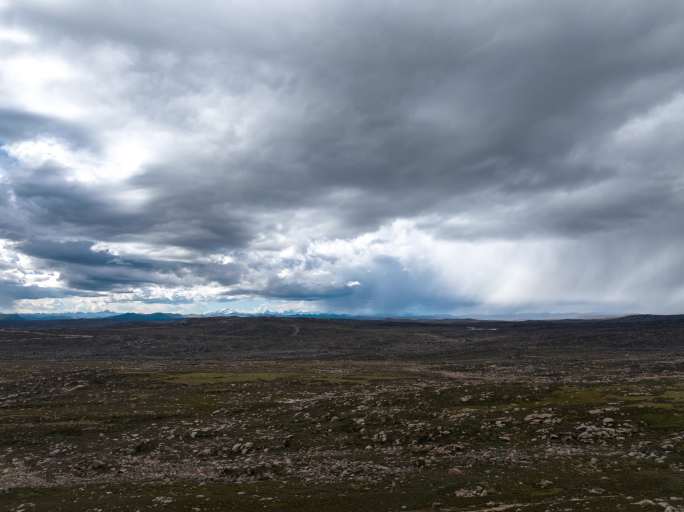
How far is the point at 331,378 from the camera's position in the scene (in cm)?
8362

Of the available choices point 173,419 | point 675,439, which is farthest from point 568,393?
point 173,419

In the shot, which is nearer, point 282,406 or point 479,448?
point 479,448

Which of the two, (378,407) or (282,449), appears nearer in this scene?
(282,449)

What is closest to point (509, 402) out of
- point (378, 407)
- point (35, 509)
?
point (378, 407)

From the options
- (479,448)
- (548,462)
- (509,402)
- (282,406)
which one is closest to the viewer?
(548,462)

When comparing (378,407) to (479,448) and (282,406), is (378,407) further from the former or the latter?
(479,448)

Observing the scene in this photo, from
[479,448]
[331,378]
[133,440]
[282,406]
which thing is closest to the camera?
[479,448]

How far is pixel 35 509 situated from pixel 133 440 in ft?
56.2

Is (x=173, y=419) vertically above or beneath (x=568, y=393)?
beneath

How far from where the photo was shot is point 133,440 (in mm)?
42781

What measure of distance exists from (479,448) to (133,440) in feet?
93.7

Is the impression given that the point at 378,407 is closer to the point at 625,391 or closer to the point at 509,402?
the point at 509,402

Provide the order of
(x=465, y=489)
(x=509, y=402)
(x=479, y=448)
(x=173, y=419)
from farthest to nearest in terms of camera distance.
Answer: (x=173, y=419)
(x=509, y=402)
(x=479, y=448)
(x=465, y=489)

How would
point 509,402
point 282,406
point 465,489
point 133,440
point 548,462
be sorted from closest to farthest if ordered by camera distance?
point 465,489, point 548,462, point 133,440, point 509,402, point 282,406
